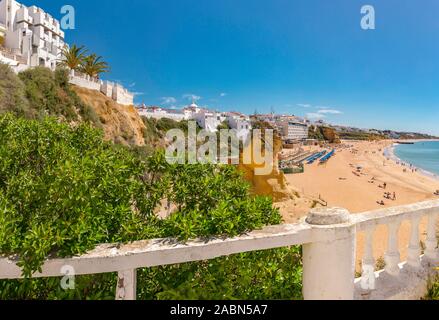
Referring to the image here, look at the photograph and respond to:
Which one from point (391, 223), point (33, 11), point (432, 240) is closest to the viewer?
point (391, 223)

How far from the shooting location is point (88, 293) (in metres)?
2.58

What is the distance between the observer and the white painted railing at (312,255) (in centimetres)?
220

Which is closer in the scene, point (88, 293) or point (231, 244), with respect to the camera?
point (231, 244)

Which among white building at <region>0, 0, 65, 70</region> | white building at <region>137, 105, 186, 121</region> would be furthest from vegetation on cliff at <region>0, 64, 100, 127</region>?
white building at <region>137, 105, 186, 121</region>

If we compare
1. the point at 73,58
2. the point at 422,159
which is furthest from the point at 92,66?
the point at 422,159

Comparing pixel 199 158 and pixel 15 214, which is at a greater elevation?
pixel 199 158

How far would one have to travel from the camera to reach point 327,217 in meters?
2.58

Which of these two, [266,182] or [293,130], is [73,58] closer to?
[266,182]

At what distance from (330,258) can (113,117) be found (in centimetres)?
3734

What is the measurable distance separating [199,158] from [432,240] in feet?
9.75

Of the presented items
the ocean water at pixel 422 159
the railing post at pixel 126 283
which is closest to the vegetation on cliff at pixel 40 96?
the railing post at pixel 126 283

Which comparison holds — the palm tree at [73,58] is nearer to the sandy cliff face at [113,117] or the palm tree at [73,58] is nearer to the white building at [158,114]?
the sandy cliff face at [113,117]
